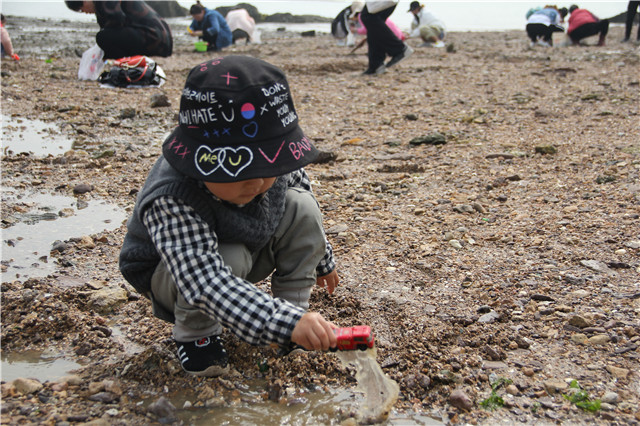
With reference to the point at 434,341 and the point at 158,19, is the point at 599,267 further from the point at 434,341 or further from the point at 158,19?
the point at 158,19

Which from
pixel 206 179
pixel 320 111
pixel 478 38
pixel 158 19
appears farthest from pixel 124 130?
pixel 478 38

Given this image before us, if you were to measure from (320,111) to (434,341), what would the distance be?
4340 millimetres

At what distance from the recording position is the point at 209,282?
165 cm

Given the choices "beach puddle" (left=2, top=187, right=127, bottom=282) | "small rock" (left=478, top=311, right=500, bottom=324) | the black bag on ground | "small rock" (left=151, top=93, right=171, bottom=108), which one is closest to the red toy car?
"small rock" (left=478, top=311, right=500, bottom=324)

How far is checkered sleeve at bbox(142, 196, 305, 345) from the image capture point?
5.32ft

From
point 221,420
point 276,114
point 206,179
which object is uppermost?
point 276,114

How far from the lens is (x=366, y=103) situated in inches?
259

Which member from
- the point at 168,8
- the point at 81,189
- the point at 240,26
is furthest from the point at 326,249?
the point at 168,8

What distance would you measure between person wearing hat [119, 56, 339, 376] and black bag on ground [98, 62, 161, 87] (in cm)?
565

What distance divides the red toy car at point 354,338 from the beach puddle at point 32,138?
3433mm

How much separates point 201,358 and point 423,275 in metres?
1.11

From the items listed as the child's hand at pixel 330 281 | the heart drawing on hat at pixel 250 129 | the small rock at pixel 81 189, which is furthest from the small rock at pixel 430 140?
the heart drawing on hat at pixel 250 129

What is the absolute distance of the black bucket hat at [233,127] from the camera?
161 centimetres

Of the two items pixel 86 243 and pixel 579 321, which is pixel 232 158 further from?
pixel 86 243
